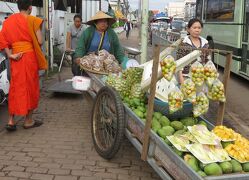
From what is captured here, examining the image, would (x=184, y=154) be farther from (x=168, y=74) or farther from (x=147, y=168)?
(x=147, y=168)

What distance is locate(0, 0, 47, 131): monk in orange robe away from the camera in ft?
17.5

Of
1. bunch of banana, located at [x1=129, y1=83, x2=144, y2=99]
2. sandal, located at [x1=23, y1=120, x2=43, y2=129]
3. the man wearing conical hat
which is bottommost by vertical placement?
sandal, located at [x1=23, y1=120, x2=43, y2=129]

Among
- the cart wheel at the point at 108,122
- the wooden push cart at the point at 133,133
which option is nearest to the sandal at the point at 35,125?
the wooden push cart at the point at 133,133

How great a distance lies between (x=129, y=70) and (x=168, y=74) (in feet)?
5.11

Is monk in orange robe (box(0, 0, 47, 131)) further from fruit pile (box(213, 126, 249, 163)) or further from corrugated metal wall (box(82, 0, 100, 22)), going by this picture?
corrugated metal wall (box(82, 0, 100, 22))

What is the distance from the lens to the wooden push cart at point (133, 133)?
313 cm

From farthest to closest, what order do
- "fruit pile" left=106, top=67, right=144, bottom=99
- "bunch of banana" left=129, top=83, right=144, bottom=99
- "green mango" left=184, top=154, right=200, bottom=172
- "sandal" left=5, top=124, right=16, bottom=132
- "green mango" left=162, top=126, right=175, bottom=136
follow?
"sandal" left=5, top=124, right=16, bottom=132 → "fruit pile" left=106, top=67, right=144, bottom=99 → "bunch of banana" left=129, top=83, right=144, bottom=99 → "green mango" left=162, top=126, right=175, bottom=136 → "green mango" left=184, top=154, right=200, bottom=172

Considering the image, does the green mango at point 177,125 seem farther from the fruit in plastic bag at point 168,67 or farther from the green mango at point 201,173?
the green mango at point 201,173

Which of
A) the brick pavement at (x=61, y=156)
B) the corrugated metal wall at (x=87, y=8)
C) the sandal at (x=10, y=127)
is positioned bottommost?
the brick pavement at (x=61, y=156)

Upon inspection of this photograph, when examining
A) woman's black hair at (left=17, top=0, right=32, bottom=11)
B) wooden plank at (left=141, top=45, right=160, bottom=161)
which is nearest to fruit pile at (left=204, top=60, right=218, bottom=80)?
wooden plank at (left=141, top=45, right=160, bottom=161)

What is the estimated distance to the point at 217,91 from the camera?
363 centimetres

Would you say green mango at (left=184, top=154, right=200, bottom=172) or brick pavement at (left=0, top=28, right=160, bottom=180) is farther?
brick pavement at (left=0, top=28, right=160, bottom=180)

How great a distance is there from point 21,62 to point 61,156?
1509mm

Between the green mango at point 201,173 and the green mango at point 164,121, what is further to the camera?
the green mango at point 164,121
